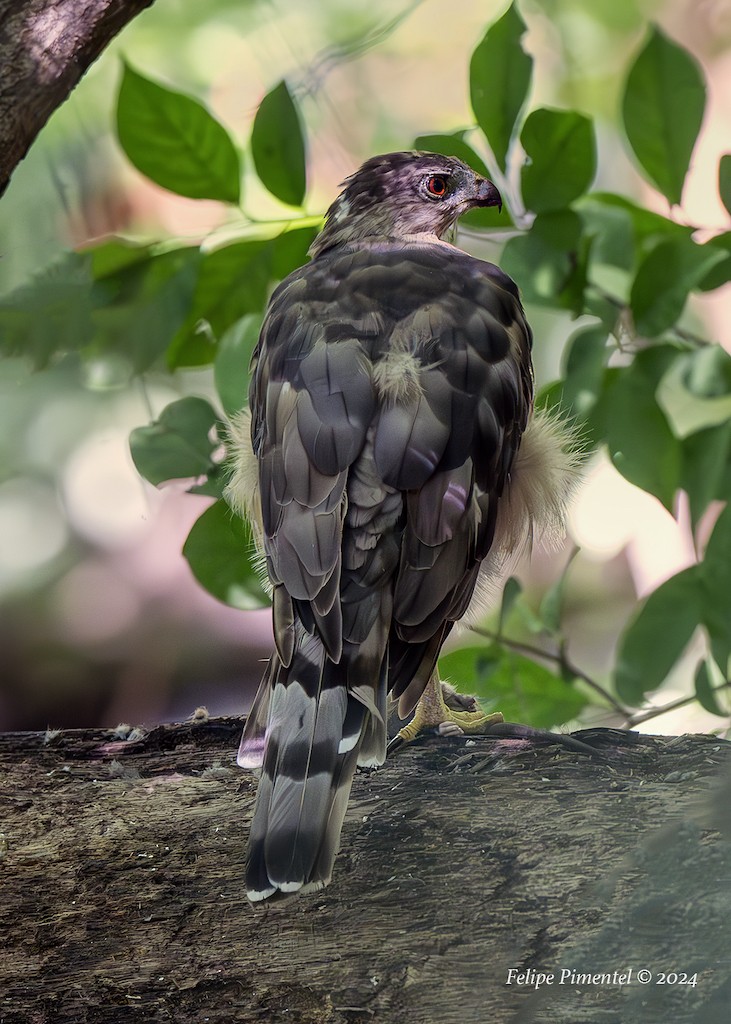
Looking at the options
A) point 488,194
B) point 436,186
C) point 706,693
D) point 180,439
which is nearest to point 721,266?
point 488,194

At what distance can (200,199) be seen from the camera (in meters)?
2.13

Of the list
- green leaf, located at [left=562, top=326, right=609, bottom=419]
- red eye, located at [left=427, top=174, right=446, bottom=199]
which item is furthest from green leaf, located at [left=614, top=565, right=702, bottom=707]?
red eye, located at [left=427, top=174, right=446, bottom=199]

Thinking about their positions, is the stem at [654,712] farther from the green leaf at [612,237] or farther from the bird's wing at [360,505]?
the green leaf at [612,237]

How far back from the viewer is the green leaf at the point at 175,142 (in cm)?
201

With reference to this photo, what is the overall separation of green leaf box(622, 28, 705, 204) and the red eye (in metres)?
0.38

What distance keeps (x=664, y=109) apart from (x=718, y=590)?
872 millimetres

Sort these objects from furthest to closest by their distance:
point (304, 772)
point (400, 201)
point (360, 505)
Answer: point (400, 201), point (360, 505), point (304, 772)

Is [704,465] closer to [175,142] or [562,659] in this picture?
[562,659]

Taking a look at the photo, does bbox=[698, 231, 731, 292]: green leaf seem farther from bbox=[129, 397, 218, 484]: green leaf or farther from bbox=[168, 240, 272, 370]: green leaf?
bbox=[129, 397, 218, 484]: green leaf

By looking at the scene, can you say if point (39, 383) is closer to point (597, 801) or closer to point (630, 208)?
point (630, 208)

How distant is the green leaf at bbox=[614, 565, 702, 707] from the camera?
6.42 ft

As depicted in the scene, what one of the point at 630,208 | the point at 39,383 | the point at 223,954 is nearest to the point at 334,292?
the point at 630,208

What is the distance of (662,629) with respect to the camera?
197 cm

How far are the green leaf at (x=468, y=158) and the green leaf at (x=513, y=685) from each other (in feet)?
2.82
